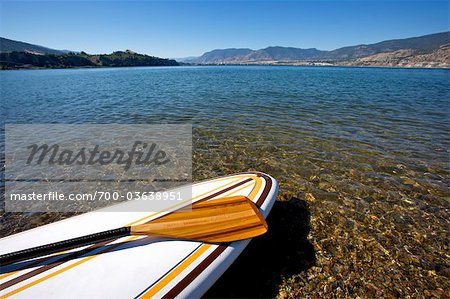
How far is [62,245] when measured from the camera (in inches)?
168

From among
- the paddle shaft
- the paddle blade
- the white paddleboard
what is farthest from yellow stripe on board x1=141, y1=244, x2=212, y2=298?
the paddle shaft

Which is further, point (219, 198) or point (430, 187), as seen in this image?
point (430, 187)

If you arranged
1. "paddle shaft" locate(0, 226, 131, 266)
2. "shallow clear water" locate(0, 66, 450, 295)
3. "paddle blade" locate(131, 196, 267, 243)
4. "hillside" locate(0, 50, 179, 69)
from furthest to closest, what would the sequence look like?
1. "hillside" locate(0, 50, 179, 69)
2. "shallow clear water" locate(0, 66, 450, 295)
3. "paddle blade" locate(131, 196, 267, 243)
4. "paddle shaft" locate(0, 226, 131, 266)

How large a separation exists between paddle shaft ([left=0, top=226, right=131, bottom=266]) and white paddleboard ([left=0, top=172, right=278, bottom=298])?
0.10 meters

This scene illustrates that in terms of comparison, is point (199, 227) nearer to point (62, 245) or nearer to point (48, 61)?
point (62, 245)

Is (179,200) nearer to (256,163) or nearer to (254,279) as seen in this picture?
(254,279)

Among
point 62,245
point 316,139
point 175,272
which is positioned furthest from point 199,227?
point 316,139

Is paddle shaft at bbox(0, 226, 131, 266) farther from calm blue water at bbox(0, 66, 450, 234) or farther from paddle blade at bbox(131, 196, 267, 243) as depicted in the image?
calm blue water at bbox(0, 66, 450, 234)

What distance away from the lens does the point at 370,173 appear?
30.5 ft

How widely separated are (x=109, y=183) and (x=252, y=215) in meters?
6.58

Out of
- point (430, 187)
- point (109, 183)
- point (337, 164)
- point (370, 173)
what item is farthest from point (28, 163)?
point (430, 187)

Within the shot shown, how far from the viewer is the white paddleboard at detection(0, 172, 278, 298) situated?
3691 millimetres

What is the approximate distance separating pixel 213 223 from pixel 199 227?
0.35 m

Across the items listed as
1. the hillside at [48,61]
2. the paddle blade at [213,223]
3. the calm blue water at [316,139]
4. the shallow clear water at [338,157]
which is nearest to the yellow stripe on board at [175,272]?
the paddle blade at [213,223]
